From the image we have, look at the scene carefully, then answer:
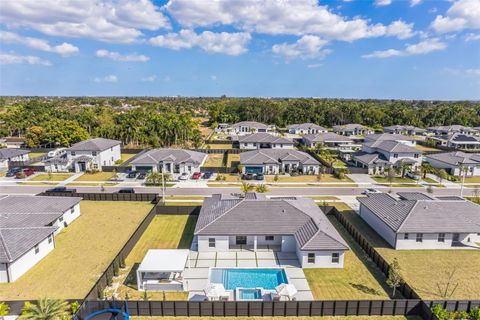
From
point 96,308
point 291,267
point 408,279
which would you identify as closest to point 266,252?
point 291,267

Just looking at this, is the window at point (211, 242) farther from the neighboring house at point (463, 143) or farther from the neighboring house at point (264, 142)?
the neighboring house at point (463, 143)

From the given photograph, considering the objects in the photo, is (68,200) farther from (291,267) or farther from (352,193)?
(352,193)

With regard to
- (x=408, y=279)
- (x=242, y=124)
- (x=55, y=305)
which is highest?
(x=242, y=124)

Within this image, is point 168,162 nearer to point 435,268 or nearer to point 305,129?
point 435,268

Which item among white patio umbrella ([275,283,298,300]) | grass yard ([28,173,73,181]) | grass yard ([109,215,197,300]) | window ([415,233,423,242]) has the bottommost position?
grass yard ([109,215,197,300])

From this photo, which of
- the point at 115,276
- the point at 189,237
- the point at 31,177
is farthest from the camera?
the point at 31,177

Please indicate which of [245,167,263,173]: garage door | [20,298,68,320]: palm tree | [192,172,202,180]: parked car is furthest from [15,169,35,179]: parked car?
[20,298,68,320]: palm tree

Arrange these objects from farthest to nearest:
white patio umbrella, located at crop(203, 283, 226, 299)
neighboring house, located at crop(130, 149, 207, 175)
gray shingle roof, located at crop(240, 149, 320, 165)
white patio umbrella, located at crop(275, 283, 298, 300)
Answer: gray shingle roof, located at crop(240, 149, 320, 165)
neighboring house, located at crop(130, 149, 207, 175)
white patio umbrella, located at crop(275, 283, 298, 300)
white patio umbrella, located at crop(203, 283, 226, 299)

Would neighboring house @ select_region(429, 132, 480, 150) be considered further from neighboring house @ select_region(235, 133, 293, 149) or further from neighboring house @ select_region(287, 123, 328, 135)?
neighboring house @ select_region(235, 133, 293, 149)
